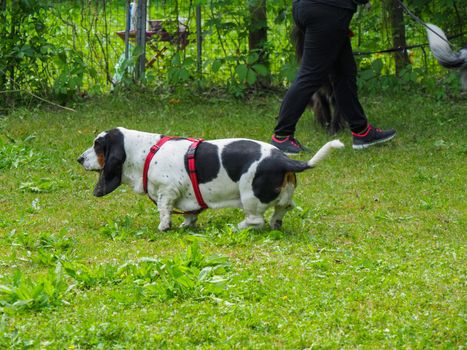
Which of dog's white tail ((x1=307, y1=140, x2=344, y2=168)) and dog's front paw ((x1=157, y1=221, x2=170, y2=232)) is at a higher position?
dog's white tail ((x1=307, y1=140, x2=344, y2=168))

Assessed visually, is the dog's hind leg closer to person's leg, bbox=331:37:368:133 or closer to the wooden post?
person's leg, bbox=331:37:368:133

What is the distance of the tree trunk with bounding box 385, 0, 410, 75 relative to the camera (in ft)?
36.7

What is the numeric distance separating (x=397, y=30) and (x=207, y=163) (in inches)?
239

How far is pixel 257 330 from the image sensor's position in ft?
13.4

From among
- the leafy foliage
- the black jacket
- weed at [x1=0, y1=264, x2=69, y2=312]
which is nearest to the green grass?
weed at [x1=0, y1=264, x2=69, y2=312]

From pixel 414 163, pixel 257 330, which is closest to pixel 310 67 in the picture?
pixel 414 163

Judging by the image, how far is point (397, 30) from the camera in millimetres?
11258

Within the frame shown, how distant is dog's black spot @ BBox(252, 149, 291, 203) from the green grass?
260 millimetres

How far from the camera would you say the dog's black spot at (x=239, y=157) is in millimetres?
5715

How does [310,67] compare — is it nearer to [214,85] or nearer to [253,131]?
[253,131]

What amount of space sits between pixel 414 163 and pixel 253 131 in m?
2.10

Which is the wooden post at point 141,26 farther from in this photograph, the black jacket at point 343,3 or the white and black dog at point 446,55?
the white and black dog at point 446,55

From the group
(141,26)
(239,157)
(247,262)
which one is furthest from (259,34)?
(247,262)

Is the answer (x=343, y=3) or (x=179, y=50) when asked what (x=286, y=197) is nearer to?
(x=343, y=3)
